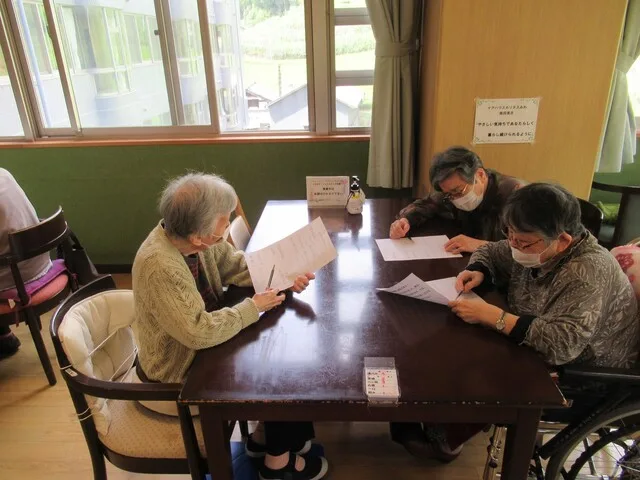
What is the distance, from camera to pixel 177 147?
2904 millimetres

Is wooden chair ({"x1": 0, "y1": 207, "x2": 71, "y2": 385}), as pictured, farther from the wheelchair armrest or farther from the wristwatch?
the wheelchair armrest

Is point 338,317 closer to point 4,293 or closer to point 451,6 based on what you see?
point 451,6

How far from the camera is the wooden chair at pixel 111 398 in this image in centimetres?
109

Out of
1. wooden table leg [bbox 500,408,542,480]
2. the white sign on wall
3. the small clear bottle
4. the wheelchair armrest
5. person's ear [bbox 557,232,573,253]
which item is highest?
the white sign on wall

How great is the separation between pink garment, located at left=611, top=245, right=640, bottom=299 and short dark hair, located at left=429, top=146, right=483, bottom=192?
56 cm

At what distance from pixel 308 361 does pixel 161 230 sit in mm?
535

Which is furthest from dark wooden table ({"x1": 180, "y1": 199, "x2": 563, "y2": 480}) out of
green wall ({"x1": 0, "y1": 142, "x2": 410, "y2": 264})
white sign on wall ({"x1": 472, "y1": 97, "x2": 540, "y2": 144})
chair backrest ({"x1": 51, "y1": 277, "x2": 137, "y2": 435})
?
green wall ({"x1": 0, "y1": 142, "x2": 410, "y2": 264})

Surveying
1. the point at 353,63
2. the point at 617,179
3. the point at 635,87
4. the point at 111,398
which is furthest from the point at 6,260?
the point at 635,87

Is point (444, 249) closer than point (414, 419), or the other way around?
point (414, 419)

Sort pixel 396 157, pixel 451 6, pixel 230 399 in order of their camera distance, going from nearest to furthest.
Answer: pixel 230 399, pixel 451 6, pixel 396 157

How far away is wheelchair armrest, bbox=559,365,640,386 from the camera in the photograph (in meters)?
1.07

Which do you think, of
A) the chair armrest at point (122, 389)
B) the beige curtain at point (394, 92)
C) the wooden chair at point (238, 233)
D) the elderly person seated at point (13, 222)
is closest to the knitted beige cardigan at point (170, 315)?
the chair armrest at point (122, 389)

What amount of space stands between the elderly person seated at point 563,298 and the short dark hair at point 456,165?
51 centimetres

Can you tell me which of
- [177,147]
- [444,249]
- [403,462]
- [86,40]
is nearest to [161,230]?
[444,249]
